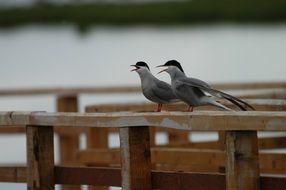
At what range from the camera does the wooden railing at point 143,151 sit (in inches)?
204

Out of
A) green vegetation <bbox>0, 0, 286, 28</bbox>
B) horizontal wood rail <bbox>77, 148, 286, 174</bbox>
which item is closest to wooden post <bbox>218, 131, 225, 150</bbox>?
horizontal wood rail <bbox>77, 148, 286, 174</bbox>

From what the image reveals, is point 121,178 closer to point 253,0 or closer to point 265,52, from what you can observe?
point 265,52

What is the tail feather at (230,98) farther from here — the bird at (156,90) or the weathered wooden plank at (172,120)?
the bird at (156,90)

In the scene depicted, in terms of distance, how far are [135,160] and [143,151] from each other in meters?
0.06

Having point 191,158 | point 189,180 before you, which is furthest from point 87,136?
point 189,180

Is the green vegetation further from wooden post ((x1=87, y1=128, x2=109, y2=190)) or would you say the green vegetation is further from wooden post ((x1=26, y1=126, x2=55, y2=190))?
wooden post ((x1=26, y1=126, x2=55, y2=190))

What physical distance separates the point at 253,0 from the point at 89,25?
10806 millimetres

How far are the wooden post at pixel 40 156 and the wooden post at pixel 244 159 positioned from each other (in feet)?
4.39

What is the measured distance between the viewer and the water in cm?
2423

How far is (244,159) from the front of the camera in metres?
5.19

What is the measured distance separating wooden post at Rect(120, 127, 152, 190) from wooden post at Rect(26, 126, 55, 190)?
0.62 metres

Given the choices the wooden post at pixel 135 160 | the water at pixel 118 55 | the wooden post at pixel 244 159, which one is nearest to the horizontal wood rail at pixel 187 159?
the wooden post at pixel 135 160

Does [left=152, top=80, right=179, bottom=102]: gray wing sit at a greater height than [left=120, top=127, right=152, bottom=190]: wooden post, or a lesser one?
greater

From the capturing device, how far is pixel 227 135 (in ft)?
17.2
